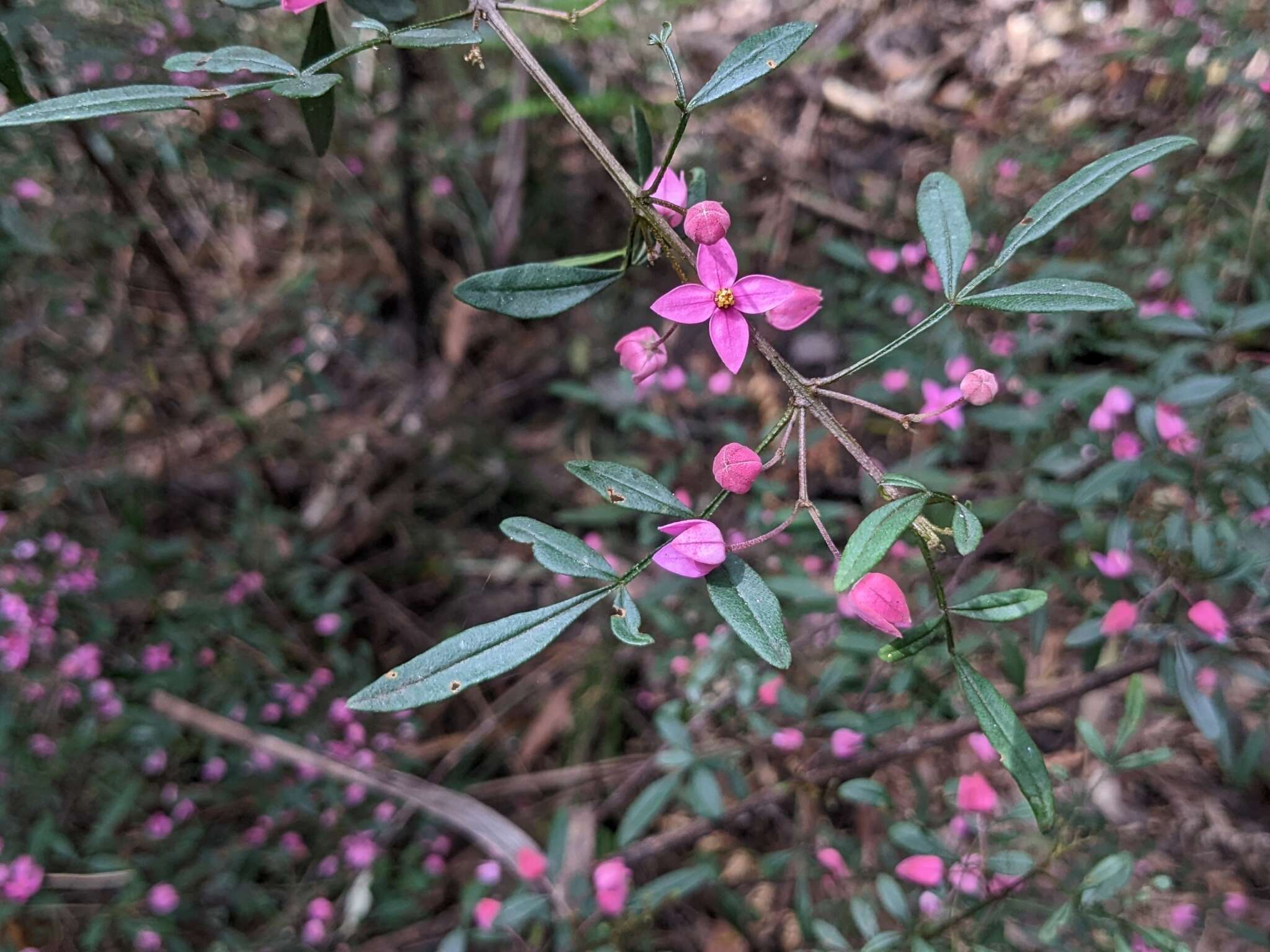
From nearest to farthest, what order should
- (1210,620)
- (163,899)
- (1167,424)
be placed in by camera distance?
(1210,620) < (1167,424) < (163,899)

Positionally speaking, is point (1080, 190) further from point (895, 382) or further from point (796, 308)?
point (895, 382)

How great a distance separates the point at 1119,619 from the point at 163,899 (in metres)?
2.13

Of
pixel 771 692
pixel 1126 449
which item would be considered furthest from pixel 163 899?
pixel 1126 449

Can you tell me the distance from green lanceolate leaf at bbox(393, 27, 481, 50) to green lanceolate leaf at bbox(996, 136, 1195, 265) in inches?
23.9

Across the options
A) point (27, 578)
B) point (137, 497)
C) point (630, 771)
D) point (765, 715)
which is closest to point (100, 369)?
point (137, 497)

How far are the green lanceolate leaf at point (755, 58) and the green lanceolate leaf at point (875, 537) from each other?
0.46m

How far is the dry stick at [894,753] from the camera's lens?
4.49 ft

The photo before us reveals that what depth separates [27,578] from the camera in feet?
6.56

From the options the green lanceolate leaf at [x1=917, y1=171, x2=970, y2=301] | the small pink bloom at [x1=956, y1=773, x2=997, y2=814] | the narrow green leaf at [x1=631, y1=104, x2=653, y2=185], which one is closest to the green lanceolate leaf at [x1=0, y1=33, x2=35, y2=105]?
the narrow green leaf at [x1=631, y1=104, x2=653, y2=185]

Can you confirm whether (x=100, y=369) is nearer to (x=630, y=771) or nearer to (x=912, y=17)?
(x=630, y=771)

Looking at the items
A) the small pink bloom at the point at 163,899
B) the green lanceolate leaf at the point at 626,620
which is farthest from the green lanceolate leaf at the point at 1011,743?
the small pink bloom at the point at 163,899

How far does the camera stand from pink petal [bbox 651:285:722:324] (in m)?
0.86

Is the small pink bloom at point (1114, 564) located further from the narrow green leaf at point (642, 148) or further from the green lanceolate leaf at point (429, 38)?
the green lanceolate leaf at point (429, 38)

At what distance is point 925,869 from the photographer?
140 cm
